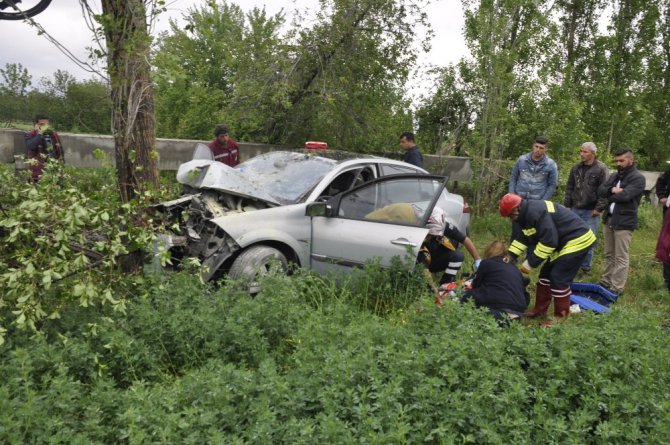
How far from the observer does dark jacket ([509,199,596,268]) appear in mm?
5402

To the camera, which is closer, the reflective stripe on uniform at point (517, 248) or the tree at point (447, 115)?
the reflective stripe on uniform at point (517, 248)

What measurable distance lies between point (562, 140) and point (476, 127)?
1.57 meters

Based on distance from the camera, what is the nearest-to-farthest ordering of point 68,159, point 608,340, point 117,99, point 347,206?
point 608,340
point 117,99
point 347,206
point 68,159

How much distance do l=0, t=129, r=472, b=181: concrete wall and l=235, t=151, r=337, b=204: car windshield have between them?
2570 mm

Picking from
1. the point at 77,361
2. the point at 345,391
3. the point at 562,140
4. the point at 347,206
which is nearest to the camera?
the point at 345,391

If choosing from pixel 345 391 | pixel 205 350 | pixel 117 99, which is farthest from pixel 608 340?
pixel 117 99

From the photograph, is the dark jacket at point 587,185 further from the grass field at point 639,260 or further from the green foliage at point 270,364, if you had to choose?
the green foliage at point 270,364

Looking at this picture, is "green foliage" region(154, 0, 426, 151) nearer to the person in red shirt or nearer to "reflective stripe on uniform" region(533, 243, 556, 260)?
the person in red shirt

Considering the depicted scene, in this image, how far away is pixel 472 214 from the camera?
35.1 ft

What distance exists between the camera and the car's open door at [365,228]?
18.6ft

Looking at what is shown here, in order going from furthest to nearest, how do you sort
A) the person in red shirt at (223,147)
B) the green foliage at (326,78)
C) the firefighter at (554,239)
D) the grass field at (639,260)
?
the green foliage at (326,78)
the person in red shirt at (223,147)
the grass field at (639,260)
the firefighter at (554,239)

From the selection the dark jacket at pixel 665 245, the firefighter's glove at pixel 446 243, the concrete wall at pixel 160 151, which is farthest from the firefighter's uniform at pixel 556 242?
the concrete wall at pixel 160 151

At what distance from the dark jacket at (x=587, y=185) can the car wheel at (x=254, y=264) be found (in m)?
4.17

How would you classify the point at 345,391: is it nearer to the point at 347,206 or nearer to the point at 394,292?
the point at 394,292
